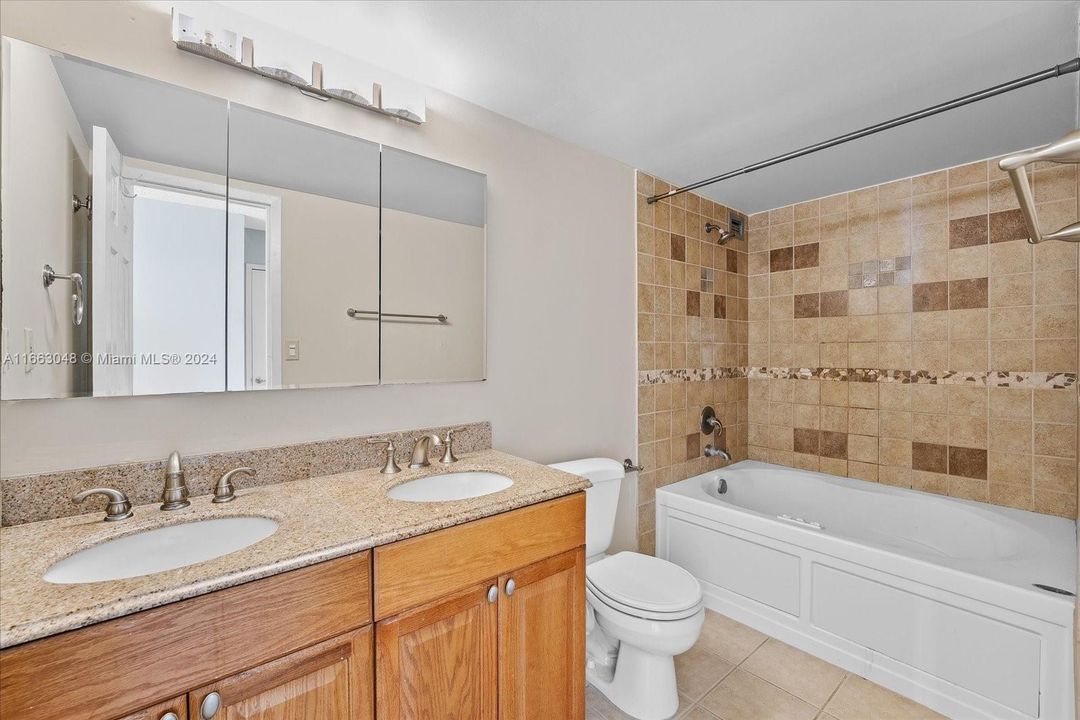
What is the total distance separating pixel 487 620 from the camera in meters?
1.19

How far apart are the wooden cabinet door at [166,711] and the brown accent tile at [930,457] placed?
3274 mm

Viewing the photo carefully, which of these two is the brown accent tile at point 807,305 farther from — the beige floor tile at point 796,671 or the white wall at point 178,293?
the white wall at point 178,293

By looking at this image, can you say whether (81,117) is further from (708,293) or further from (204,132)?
(708,293)

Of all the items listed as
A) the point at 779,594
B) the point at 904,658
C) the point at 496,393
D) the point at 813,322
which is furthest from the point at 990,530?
the point at 496,393

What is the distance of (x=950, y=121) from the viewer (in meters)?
1.92

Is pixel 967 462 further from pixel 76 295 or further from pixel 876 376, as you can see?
pixel 76 295

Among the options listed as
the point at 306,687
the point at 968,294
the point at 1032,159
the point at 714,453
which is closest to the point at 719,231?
the point at 968,294

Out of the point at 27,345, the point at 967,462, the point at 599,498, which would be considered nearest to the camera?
the point at 27,345

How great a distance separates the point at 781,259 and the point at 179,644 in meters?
3.48

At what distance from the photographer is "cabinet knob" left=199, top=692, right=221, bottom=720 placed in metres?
0.81

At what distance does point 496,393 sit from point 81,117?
1436 millimetres

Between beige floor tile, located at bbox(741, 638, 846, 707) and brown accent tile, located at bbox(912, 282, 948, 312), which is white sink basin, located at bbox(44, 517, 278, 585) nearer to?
beige floor tile, located at bbox(741, 638, 846, 707)

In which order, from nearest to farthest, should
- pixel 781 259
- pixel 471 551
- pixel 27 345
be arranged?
pixel 27 345
pixel 471 551
pixel 781 259

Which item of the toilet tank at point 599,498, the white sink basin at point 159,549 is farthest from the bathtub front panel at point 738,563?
the white sink basin at point 159,549
